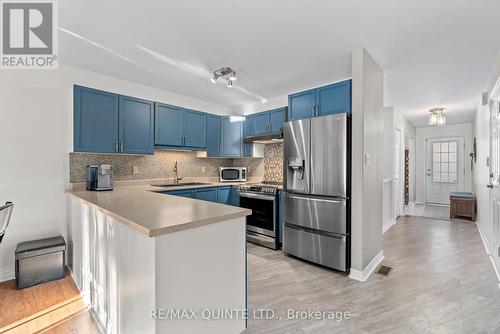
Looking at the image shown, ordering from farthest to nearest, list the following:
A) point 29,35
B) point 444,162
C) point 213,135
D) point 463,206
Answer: point 444,162, point 463,206, point 213,135, point 29,35

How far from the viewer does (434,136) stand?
7113 mm

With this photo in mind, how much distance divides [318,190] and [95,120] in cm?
280

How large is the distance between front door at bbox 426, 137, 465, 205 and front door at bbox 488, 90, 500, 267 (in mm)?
4727

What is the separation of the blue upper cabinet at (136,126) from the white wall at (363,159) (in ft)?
8.76

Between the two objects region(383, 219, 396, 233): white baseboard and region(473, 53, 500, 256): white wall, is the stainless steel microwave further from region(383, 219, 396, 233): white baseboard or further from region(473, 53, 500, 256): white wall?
region(473, 53, 500, 256): white wall

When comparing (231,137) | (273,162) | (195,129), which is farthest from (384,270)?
(195,129)

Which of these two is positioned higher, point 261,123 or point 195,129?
point 261,123

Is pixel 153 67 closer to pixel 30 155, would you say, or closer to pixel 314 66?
pixel 30 155

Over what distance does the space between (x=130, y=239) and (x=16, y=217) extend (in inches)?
85.2

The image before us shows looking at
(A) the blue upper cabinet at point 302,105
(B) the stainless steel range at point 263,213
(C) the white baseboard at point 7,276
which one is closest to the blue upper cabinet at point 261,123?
(A) the blue upper cabinet at point 302,105

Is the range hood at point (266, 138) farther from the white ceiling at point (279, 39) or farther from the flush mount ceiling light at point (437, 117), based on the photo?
the flush mount ceiling light at point (437, 117)

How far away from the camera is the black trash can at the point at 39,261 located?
2330mm

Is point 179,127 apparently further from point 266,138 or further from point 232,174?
point 266,138

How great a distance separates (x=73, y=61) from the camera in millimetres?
2713
